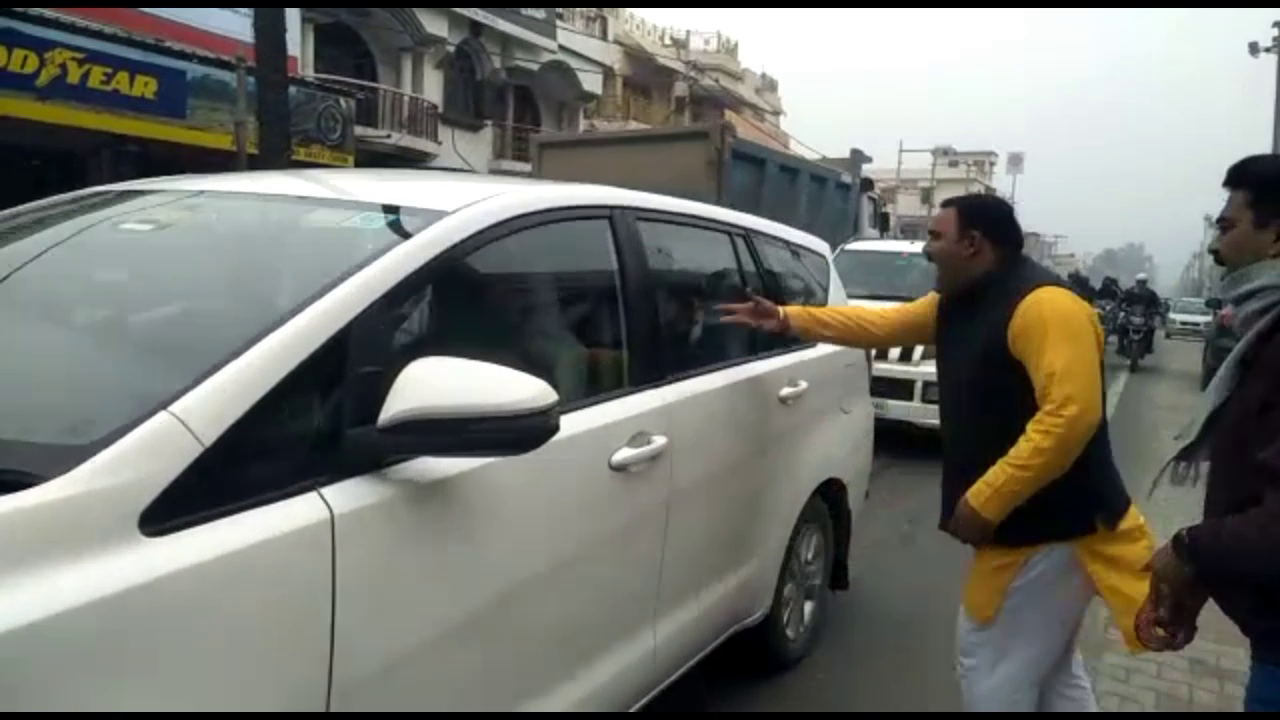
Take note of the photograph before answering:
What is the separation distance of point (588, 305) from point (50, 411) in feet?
4.21

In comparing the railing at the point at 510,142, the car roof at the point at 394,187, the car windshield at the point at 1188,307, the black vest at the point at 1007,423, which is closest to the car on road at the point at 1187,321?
the car windshield at the point at 1188,307

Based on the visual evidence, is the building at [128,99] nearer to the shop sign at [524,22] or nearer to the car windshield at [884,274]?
the shop sign at [524,22]

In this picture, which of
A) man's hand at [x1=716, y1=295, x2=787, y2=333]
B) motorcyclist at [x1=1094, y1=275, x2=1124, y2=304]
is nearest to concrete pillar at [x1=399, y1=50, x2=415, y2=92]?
motorcyclist at [x1=1094, y1=275, x2=1124, y2=304]

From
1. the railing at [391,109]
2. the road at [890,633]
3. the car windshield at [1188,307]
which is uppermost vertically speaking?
the railing at [391,109]

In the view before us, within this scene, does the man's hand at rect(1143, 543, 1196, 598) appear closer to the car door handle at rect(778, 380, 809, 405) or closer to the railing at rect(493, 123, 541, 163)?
the car door handle at rect(778, 380, 809, 405)

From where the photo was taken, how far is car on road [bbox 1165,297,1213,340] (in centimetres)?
2781

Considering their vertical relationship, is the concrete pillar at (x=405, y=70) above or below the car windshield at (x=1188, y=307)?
above

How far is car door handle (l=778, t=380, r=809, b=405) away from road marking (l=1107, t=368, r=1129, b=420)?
326 inches

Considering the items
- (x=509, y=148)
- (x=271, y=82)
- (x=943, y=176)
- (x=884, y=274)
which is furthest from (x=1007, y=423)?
(x=943, y=176)

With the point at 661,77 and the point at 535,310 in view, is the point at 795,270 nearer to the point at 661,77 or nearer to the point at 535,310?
the point at 535,310

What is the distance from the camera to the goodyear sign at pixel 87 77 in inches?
412

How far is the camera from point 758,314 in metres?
3.36

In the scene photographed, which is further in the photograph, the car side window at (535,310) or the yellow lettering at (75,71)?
the yellow lettering at (75,71)

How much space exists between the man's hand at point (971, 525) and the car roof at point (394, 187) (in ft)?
3.96
